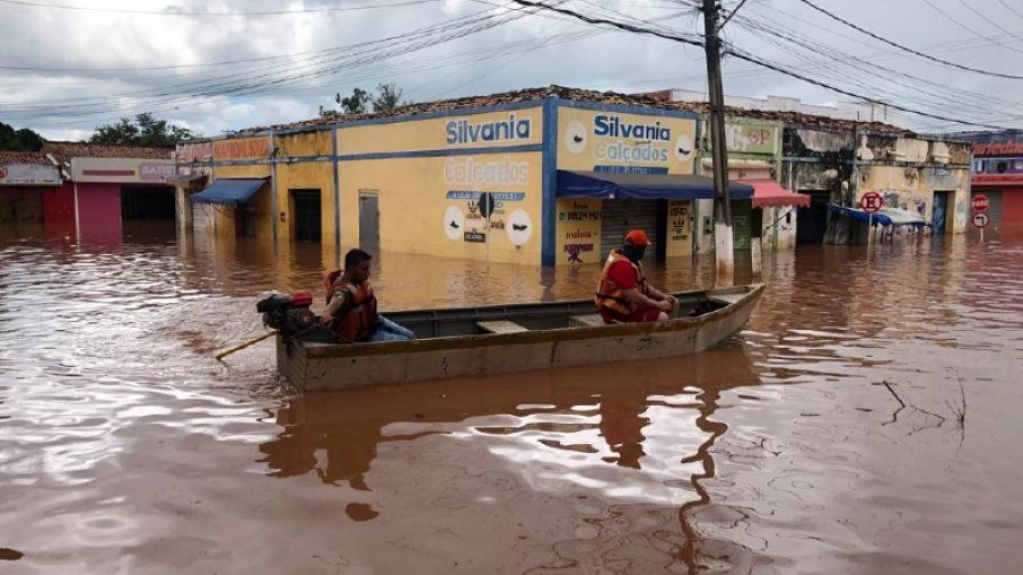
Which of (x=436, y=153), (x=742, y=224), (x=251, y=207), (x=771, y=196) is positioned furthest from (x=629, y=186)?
(x=251, y=207)

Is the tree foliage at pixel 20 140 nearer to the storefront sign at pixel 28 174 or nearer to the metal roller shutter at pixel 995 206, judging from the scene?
the storefront sign at pixel 28 174

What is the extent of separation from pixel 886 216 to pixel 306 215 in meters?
20.0

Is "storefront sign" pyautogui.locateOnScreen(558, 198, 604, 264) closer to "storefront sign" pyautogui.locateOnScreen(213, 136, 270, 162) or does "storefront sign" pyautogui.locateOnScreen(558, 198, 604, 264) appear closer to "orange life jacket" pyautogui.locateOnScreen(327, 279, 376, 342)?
"orange life jacket" pyautogui.locateOnScreen(327, 279, 376, 342)

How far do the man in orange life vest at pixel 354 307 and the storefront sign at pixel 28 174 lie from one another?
123 ft

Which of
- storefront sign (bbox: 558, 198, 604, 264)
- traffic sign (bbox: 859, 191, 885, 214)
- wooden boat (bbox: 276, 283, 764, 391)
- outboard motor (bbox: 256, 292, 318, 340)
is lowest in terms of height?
wooden boat (bbox: 276, 283, 764, 391)

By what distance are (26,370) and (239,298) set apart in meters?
5.73

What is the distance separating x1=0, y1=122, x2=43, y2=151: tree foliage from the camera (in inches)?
1754

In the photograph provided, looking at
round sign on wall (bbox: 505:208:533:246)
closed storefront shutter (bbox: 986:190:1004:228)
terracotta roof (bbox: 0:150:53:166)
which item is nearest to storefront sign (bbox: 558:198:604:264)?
round sign on wall (bbox: 505:208:533:246)

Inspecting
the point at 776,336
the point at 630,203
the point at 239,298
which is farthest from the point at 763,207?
the point at 239,298

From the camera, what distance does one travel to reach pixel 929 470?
235 inches

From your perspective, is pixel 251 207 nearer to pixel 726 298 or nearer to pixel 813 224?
pixel 813 224

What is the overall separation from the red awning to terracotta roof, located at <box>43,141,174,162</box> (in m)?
32.8

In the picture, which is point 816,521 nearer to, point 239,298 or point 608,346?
point 608,346

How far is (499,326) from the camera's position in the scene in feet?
31.7
